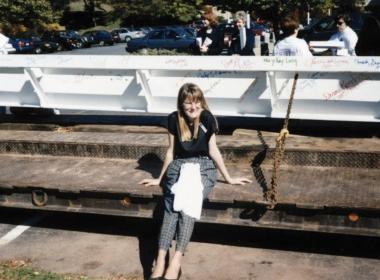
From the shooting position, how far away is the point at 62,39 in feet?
120

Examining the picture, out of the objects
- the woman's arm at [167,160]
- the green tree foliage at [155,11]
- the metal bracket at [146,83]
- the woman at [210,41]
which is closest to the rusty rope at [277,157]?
the woman's arm at [167,160]

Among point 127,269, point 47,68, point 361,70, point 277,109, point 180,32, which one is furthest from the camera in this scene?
point 180,32

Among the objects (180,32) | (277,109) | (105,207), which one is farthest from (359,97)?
(180,32)

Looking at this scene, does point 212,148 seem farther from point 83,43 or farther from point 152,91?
point 83,43

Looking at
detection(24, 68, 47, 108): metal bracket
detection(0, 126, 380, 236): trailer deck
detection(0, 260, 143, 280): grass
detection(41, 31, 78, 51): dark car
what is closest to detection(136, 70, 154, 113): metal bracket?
detection(0, 126, 380, 236): trailer deck

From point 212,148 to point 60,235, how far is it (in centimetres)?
187

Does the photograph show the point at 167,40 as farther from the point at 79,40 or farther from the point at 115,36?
the point at 115,36

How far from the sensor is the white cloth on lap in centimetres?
420

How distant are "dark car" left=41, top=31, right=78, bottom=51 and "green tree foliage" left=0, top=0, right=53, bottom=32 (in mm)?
4895

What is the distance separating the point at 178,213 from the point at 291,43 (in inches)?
120

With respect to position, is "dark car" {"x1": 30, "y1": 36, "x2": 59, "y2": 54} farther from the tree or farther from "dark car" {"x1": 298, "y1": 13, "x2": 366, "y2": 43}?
the tree

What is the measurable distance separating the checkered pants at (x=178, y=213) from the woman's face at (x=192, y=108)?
0.38 meters

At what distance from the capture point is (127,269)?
179 inches

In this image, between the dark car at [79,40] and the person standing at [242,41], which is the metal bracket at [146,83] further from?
the dark car at [79,40]
